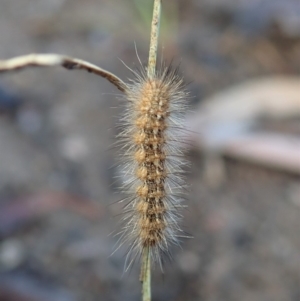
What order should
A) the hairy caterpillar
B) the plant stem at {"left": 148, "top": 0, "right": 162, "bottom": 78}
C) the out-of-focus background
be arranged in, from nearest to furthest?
1. the plant stem at {"left": 148, "top": 0, "right": 162, "bottom": 78}
2. the hairy caterpillar
3. the out-of-focus background

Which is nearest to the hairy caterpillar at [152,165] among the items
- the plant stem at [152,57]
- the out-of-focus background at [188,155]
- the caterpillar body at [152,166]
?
the caterpillar body at [152,166]

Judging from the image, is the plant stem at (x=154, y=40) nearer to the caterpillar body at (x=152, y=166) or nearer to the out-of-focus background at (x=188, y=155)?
the caterpillar body at (x=152, y=166)

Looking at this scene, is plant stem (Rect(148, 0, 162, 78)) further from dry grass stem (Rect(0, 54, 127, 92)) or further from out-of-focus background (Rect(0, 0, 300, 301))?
out-of-focus background (Rect(0, 0, 300, 301))

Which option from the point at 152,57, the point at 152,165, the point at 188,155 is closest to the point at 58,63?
the point at 152,57

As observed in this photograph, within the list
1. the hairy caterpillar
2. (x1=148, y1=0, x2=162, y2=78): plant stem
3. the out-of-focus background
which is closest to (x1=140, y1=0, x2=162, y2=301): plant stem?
(x1=148, y1=0, x2=162, y2=78): plant stem

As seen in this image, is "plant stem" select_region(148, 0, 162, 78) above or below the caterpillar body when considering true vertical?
above

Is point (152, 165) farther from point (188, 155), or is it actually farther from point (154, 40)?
point (188, 155)
